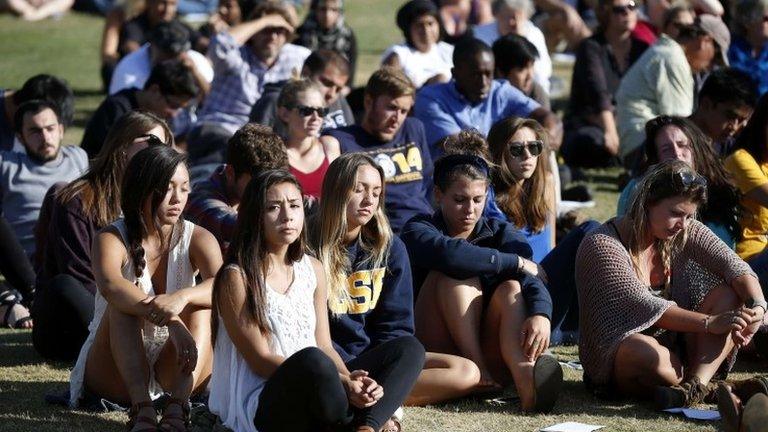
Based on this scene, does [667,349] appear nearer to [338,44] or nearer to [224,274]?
[224,274]

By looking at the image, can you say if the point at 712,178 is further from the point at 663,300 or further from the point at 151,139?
the point at 151,139

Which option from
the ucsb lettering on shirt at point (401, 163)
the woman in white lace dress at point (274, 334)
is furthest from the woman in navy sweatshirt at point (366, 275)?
the ucsb lettering on shirt at point (401, 163)

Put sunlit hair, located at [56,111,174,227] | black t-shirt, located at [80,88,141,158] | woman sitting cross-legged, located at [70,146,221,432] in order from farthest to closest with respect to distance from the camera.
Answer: black t-shirt, located at [80,88,141,158], sunlit hair, located at [56,111,174,227], woman sitting cross-legged, located at [70,146,221,432]

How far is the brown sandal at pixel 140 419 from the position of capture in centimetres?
493

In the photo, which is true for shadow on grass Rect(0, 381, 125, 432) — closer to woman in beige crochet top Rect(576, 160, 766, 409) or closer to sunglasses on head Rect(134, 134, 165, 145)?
sunglasses on head Rect(134, 134, 165, 145)

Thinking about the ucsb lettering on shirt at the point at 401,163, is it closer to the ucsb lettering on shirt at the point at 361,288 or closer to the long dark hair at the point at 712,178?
the long dark hair at the point at 712,178

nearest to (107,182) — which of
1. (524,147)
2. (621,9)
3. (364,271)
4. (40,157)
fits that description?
(364,271)

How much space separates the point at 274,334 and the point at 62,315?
1699mm

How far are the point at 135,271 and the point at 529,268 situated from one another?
1.75m

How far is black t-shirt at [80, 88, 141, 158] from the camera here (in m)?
8.85

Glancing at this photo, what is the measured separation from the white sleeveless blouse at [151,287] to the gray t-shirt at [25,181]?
2.45 meters

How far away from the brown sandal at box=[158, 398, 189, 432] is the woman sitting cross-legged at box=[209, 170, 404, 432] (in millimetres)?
105

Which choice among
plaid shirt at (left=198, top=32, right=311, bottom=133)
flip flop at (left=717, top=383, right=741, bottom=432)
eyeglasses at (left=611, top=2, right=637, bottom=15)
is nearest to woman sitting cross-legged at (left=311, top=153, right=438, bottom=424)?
flip flop at (left=717, top=383, right=741, bottom=432)

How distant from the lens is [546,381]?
553 cm
